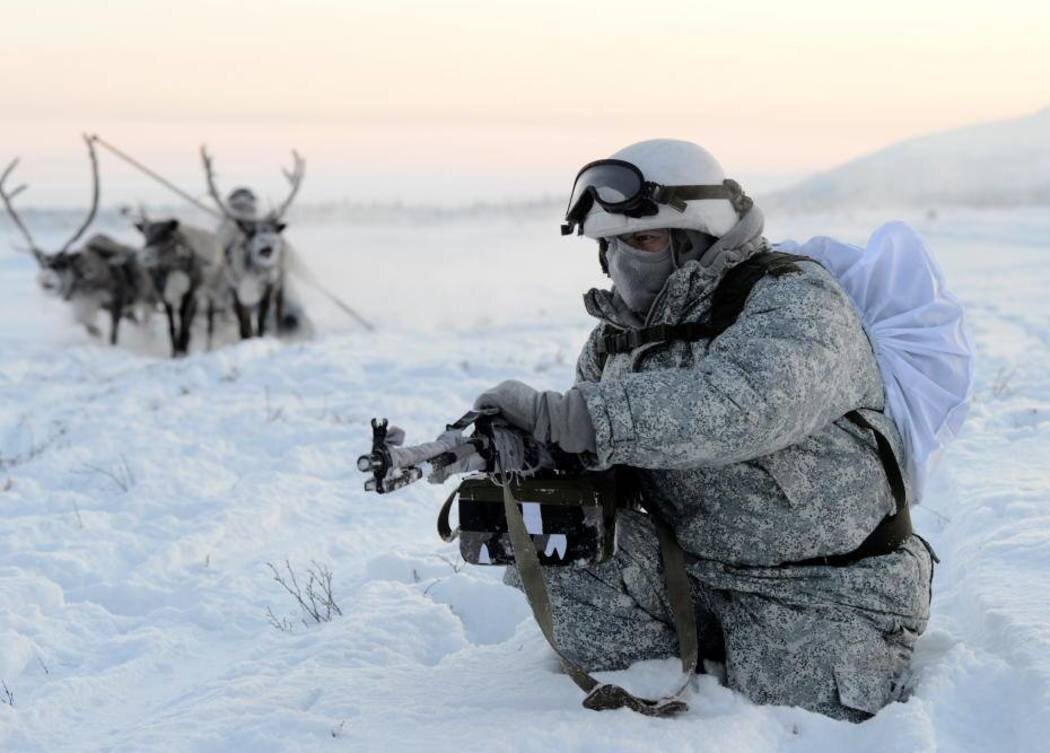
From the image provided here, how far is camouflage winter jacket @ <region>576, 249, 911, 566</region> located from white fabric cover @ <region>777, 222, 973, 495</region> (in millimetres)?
91

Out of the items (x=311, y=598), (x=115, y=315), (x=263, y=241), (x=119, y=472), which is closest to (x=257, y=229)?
(x=263, y=241)

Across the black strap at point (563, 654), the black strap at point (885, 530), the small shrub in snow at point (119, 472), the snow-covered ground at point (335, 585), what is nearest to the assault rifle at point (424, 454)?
the black strap at point (563, 654)

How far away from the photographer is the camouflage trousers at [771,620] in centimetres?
319

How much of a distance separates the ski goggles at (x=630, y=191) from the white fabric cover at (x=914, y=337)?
48cm

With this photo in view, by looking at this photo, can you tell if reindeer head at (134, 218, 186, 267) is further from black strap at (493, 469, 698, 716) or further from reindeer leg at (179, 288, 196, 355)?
black strap at (493, 469, 698, 716)

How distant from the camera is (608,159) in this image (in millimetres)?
3297

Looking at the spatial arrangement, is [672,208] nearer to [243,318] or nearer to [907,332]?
[907,332]

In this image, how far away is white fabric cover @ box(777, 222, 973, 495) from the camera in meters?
3.29

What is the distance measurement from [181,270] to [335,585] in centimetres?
1128

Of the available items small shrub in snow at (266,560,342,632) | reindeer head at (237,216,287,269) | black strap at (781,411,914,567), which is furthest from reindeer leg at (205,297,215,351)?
black strap at (781,411,914,567)

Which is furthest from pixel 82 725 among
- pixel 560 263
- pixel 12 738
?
pixel 560 263

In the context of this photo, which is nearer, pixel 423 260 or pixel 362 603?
pixel 362 603

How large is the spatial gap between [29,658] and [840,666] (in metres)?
2.71

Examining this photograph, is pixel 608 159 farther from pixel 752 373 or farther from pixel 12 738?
pixel 12 738
